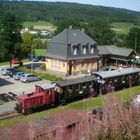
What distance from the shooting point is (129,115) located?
30.1ft

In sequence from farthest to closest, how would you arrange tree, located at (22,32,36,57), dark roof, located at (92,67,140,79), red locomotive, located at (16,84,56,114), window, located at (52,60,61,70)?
tree, located at (22,32,36,57) < window, located at (52,60,61,70) < dark roof, located at (92,67,140,79) < red locomotive, located at (16,84,56,114)

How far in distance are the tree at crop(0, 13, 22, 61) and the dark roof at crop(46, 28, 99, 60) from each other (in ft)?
20.7

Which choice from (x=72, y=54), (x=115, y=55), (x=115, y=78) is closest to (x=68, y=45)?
(x=72, y=54)

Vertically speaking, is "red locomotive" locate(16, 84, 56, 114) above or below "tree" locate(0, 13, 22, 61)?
below

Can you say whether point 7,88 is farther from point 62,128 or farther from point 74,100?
point 62,128

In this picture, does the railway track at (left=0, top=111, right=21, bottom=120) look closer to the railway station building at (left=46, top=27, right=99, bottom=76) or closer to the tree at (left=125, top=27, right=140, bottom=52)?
the railway station building at (left=46, top=27, right=99, bottom=76)

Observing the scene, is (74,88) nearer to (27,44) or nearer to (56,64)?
(56,64)

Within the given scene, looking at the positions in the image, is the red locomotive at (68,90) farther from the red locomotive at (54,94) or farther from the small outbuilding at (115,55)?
the small outbuilding at (115,55)

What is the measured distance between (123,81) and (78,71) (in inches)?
410

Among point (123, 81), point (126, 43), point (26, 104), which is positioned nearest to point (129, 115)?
point (26, 104)

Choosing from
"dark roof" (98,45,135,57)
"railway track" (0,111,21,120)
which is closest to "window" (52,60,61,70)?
"dark roof" (98,45,135,57)

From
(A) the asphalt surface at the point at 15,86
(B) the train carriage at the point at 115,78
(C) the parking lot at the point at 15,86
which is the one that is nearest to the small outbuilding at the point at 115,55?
(B) the train carriage at the point at 115,78

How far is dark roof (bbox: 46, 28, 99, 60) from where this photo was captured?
4888 centimetres

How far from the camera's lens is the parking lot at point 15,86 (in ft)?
129
